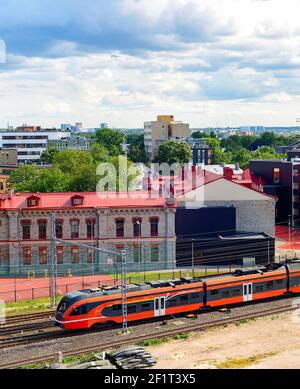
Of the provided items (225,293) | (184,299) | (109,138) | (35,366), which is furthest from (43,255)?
(109,138)

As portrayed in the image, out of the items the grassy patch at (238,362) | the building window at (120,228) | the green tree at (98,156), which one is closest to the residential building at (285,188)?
the green tree at (98,156)

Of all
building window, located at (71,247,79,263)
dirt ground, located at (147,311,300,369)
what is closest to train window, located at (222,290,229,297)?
dirt ground, located at (147,311,300,369)

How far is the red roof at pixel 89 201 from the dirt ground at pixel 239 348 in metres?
21.0

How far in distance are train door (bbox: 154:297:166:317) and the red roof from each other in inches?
734

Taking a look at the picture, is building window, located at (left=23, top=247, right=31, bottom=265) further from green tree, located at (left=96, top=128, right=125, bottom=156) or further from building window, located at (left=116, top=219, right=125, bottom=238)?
green tree, located at (left=96, top=128, right=125, bottom=156)

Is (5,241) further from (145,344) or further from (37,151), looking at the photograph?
(37,151)

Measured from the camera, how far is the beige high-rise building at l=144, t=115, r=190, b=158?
18938 centimetres

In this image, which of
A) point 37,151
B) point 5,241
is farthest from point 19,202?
point 37,151

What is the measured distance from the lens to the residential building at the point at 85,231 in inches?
2308

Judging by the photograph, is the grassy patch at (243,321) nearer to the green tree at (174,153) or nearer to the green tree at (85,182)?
the green tree at (85,182)

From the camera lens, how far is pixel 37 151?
596 ft

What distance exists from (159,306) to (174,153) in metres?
96.6

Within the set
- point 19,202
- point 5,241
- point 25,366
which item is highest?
point 19,202
